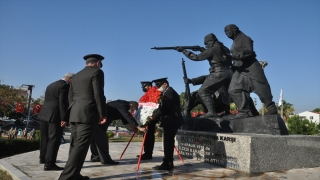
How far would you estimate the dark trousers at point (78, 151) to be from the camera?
4070mm

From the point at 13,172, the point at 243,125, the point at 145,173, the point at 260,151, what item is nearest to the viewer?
the point at 13,172

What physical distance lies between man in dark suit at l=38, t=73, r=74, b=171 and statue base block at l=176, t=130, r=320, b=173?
3.28 meters

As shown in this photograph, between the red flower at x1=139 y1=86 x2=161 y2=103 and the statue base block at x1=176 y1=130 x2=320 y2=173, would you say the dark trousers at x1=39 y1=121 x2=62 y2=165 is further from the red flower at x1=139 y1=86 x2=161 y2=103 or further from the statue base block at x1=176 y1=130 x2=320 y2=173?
the statue base block at x1=176 y1=130 x2=320 y2=173

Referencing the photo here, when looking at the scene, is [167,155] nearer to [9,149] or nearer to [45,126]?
[45,126]

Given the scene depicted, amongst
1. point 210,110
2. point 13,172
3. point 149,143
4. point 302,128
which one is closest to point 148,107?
point 149,143

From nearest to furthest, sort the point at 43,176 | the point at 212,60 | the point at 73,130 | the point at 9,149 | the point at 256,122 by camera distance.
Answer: the point at 73,130 < the point at 43,176 < the point at 256,122 < the point at 212,60 < the point at 9,149

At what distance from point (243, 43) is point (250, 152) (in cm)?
292

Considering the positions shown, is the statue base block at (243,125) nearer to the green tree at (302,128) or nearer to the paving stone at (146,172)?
the paving stone at (146,172)

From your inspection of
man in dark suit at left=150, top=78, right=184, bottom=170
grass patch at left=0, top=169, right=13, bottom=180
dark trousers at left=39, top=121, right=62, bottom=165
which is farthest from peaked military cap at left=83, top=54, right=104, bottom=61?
grass patch at left=0, top=169, right=13, bottom=180

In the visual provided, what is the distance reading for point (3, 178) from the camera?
4875 mm

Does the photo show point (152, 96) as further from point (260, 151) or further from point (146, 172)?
point (260, 151)

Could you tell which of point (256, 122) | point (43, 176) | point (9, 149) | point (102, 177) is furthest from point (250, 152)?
point (9, 149)

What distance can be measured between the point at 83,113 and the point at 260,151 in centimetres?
344

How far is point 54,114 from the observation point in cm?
570
